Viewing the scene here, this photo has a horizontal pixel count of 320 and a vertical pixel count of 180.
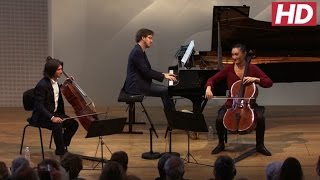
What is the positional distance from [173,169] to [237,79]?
309 centimetres

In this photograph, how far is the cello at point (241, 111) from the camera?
6805 millimetres

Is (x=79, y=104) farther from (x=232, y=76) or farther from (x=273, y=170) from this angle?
(x=273, y=170)

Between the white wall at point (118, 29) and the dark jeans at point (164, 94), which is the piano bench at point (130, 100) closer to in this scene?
the dark jeans at point (164, 94)

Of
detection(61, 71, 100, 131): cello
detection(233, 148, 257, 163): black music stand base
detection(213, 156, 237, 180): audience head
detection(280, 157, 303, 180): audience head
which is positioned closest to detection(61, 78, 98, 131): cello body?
detection(61, 71, 100, 131): cello

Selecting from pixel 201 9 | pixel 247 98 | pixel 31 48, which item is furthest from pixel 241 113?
pixel 31 48

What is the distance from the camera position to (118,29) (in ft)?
34.2

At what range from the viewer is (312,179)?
20.8 ft

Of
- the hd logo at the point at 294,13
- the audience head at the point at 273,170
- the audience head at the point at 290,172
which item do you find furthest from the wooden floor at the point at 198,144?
the audience head at the point at 290,172

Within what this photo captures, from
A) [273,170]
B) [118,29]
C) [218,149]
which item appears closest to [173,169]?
[273,170]

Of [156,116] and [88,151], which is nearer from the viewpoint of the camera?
[88,151]

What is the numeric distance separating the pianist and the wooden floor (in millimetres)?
605

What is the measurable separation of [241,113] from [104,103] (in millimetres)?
4258

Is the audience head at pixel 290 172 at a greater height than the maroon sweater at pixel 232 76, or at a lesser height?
lesser

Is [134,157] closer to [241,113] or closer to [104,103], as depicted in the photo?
[241,113]
